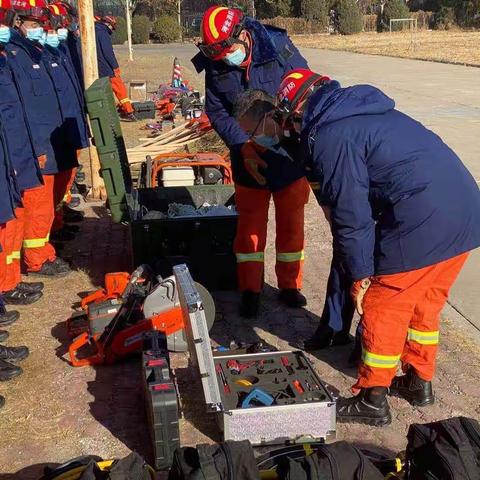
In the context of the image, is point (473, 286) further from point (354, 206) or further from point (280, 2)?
point (280, 2)

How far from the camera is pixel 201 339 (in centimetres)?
335

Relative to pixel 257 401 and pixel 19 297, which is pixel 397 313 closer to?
pixel 257 401

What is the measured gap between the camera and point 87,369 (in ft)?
14.9

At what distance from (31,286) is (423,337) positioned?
331 centimetres

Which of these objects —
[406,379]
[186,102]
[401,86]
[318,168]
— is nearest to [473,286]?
[406,379]

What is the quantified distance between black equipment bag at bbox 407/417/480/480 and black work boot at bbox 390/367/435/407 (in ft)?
4.07

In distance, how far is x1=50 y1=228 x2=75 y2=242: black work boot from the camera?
725 centimetres

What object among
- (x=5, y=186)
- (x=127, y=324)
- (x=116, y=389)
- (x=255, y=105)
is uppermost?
(x=255, y=105)

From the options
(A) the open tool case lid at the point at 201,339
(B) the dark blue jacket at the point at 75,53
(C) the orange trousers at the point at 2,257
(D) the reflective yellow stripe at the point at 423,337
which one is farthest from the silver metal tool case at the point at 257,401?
(B) the dark blue jacket at the point at 75,53

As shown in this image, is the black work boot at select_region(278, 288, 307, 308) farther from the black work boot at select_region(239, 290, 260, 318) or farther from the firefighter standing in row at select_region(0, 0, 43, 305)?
the firefighter standing in row at select_region(0, 0, 43, 305)

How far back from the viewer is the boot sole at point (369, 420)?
12.8 ft

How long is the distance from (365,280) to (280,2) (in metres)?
54.3

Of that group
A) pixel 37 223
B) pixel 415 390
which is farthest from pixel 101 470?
pixel 37 223

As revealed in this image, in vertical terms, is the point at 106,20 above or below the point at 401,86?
above
